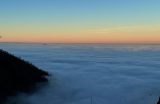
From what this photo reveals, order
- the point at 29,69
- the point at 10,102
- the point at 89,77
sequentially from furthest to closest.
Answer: the point at 89,77
the point at 29,69
the point at 10,102

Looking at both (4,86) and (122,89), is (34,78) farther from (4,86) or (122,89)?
(122,89)

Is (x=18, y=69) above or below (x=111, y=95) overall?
above

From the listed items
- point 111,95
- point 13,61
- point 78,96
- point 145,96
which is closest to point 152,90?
point 145,96

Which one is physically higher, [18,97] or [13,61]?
[13,61]

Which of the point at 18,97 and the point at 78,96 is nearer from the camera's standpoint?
the point at 18,97

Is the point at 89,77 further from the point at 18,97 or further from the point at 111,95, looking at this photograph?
the point at 18,97

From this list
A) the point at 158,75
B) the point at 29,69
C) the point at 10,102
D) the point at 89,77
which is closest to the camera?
the point at 10,102

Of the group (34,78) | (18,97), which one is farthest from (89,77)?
(18,97)
